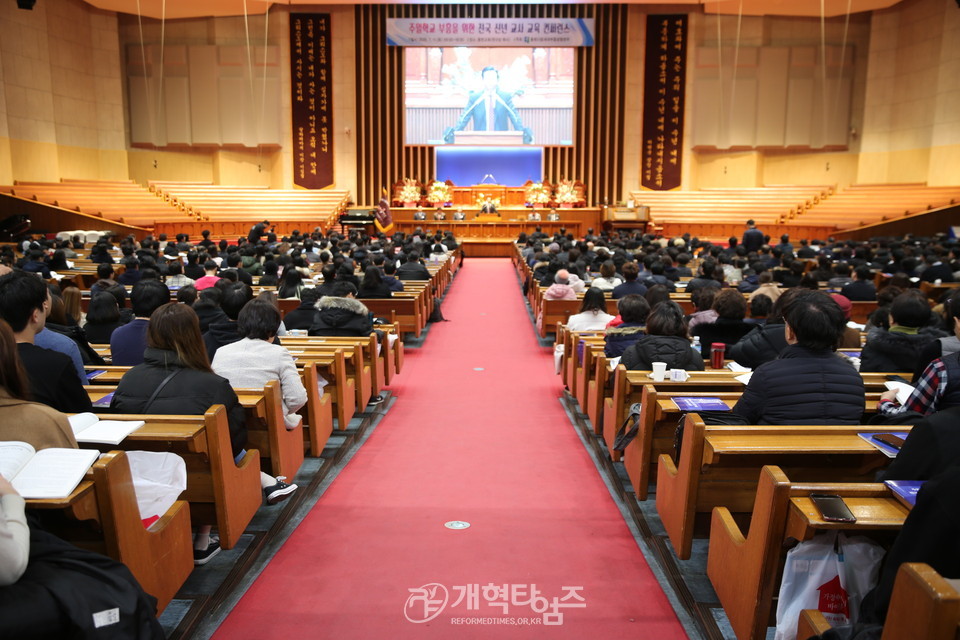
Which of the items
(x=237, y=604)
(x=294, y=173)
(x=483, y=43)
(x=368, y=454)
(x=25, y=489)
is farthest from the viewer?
(x=294, y=173)

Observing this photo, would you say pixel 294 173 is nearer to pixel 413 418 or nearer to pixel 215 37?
pixel 215 37

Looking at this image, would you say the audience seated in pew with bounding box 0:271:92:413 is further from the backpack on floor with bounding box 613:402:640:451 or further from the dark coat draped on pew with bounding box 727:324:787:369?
the dark coat draped on pew with bounding box 727:324:787:369

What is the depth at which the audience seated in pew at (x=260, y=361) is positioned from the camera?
3072mm

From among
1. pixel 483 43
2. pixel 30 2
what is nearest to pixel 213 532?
pixel 30 2

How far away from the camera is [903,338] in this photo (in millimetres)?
3404

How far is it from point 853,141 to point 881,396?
18027 millimetres

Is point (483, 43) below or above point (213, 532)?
above

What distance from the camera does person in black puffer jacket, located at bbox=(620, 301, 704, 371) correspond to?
3.47 metres

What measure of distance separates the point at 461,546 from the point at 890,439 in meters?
1.50

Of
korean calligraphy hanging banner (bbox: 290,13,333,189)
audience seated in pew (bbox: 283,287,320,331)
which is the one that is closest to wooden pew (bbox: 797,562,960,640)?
audience seated in pew (bbox: 283,287,320,331)

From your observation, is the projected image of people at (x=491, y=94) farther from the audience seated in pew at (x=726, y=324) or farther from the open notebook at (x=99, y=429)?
the open notebook at (x=99, y=429)

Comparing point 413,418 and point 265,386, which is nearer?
point 265,386

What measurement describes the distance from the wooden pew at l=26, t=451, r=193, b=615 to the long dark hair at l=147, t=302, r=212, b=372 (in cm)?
53

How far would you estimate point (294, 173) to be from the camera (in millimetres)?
19000
